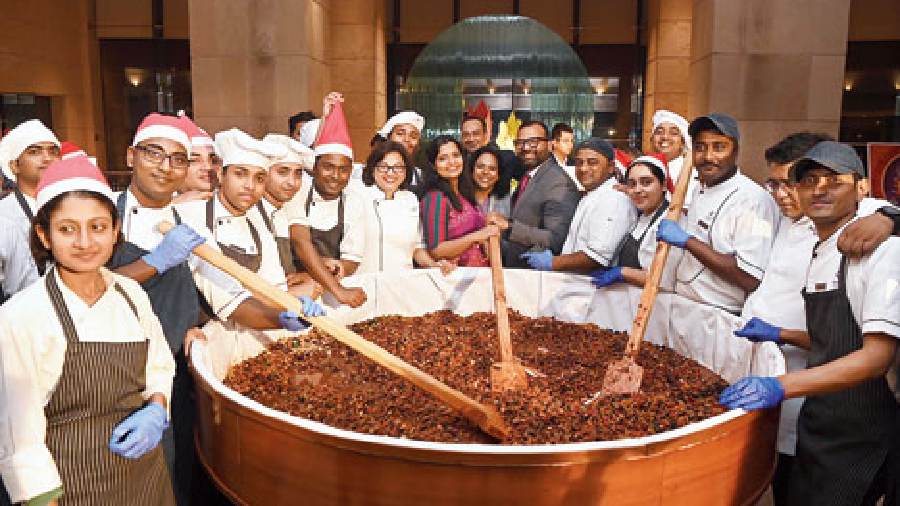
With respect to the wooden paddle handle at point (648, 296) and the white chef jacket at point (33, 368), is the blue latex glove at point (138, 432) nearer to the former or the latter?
the white chef jacket at point (33, 368)

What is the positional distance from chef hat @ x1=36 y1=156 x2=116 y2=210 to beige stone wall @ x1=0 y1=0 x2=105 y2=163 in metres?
12.0

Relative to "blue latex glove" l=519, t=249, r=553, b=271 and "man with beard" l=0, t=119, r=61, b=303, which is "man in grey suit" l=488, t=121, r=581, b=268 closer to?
"blue latex glove" l=519, t=249, r=553, b=271

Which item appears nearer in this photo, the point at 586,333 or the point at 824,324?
the point at 824,324

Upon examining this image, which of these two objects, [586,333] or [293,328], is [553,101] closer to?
[586,333]

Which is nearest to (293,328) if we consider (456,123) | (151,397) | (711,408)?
(151,397)

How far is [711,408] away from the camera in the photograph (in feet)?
7.10

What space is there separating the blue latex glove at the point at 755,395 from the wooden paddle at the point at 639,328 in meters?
0.45

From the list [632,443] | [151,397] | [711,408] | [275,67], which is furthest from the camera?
[275,67]

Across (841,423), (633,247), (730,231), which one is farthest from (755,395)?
(633,247)

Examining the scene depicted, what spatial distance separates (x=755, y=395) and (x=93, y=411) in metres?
1.75

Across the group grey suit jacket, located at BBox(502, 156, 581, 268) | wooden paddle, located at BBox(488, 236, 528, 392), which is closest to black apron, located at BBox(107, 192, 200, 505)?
wooden paddle, located at BBox(488, 236, 528, 392)

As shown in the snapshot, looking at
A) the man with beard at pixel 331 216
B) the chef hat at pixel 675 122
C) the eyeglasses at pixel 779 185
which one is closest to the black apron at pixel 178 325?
the man with beard at pixel 331 216

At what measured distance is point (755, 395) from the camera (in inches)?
75.4

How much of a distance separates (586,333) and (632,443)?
1.67 m
